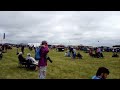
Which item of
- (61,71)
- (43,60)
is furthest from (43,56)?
(61,71)

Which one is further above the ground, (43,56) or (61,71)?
(43,56)

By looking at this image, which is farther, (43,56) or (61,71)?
(61,71)

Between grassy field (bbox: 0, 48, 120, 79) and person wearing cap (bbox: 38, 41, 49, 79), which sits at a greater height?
person wearing cap (bbox: 38, 41, 49, 79)

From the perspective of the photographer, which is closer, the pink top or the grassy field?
the pink top

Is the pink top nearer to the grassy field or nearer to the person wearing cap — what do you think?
the person wearing cap

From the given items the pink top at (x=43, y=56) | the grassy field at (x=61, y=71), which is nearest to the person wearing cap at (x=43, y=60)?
the pink top at (x=43, y=56)

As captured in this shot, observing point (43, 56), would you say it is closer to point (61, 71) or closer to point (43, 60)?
point (43, 60)

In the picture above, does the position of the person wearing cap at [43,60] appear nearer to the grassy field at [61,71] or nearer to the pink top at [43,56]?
the pink top at [43,56]

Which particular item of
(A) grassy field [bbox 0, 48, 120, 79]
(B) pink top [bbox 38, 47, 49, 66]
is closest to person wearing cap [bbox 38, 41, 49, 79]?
(B) pink top [bbox 38, 47, 49, 66]

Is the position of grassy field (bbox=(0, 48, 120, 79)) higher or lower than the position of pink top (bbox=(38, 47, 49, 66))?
lower

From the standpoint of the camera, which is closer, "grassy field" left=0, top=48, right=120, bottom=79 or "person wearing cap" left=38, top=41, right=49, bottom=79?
"person wearing cap" left=38, top=41, right=49, bottom=79
